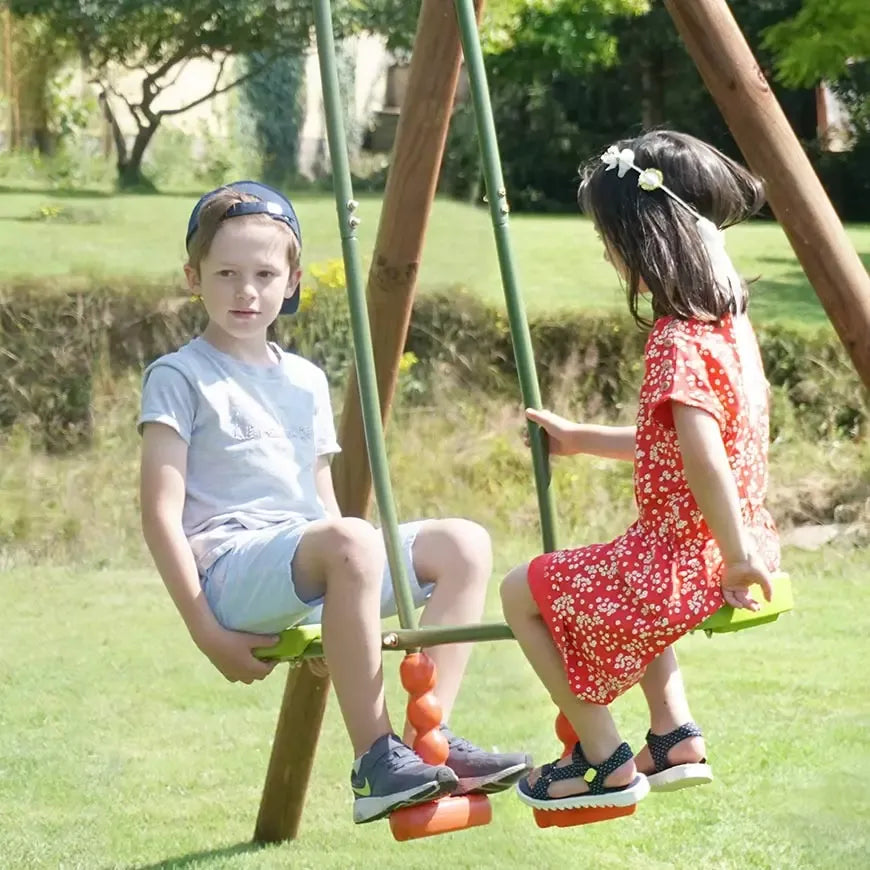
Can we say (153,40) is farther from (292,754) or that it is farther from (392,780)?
(392,780)

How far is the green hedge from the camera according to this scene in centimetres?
861

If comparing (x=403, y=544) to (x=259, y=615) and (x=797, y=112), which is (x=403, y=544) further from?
(x=797, y=112)

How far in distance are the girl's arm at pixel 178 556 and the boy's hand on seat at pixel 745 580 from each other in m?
0.73

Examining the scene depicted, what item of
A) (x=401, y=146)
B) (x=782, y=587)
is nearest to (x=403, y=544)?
(x=782, y=587)

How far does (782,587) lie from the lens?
8.90 feet

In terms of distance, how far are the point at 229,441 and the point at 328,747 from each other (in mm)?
2632

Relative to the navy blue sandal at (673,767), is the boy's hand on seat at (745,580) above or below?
above

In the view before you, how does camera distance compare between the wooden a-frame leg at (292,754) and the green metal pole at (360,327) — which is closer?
the green metal pole at (360,327)

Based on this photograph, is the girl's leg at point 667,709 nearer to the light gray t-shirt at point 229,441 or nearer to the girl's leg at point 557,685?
the girl's leg at point 557,685

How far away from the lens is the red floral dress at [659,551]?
263 cm

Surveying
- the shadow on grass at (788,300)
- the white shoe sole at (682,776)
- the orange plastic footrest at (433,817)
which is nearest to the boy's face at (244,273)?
the orange plastic footrest at (433,817)

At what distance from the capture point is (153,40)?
34.2ft

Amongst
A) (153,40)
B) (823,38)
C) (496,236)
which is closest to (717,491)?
(496,236)

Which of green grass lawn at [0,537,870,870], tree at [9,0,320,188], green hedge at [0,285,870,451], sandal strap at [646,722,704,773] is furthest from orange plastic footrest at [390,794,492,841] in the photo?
tree at [9,0,320,188]
